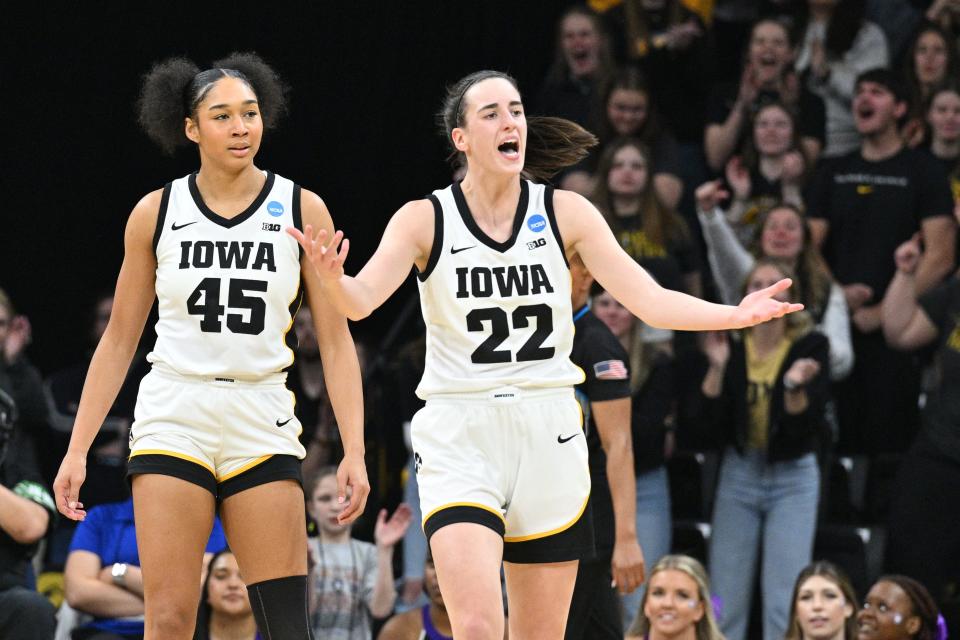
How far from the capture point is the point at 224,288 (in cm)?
457

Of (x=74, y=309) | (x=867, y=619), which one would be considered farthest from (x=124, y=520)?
(x=867, y=619)

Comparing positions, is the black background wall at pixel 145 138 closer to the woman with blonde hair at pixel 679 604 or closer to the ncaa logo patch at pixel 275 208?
the woman with blonde hair at pixel 679 604

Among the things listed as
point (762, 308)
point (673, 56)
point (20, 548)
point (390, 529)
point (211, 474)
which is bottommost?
point (390, 529)

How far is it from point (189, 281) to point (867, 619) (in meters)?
3.71

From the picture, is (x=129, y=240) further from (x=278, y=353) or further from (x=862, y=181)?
(x=862, y=181)

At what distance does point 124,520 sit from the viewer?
7.29 metres

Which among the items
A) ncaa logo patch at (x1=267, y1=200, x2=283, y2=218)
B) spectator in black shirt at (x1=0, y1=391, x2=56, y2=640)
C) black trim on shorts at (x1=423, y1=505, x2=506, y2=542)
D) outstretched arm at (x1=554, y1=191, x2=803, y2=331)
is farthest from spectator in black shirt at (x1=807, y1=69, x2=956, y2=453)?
ncaa logo patch at (x1=267, y1=200, x2=283, y2=218)

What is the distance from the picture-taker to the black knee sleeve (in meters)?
4.53

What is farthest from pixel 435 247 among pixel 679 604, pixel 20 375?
pixel 20 375

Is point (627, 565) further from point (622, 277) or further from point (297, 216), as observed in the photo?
point (297, 216)

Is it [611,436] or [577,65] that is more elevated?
[577,65]

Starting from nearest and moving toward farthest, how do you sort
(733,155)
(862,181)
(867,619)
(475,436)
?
(475,436) → (867,619) → (862,181) → (733,155)

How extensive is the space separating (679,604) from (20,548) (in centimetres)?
284

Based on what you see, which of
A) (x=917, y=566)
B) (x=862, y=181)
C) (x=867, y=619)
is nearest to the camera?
(x=867, y=619)
